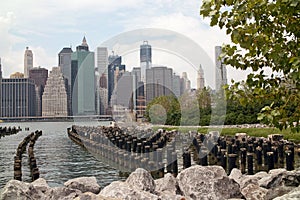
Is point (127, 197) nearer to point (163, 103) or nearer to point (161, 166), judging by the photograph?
point (161, 166)

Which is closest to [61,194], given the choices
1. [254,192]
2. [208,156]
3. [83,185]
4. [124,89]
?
[83,185]

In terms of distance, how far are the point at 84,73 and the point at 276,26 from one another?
37.9m

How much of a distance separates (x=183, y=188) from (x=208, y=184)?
0.72m

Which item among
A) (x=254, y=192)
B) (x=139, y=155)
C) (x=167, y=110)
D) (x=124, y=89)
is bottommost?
(x=139, y=155)

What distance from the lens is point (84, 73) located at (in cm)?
4425

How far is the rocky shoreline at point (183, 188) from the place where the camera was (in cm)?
977

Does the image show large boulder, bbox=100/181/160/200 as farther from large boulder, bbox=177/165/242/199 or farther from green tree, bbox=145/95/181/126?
green tree, bbox=145/95/181/126

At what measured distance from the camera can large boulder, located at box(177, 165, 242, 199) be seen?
10.7 metres

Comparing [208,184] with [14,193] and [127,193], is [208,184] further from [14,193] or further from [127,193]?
[14,193]

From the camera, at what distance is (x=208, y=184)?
35.7 ft

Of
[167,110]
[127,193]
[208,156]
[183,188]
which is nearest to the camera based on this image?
[127,193]

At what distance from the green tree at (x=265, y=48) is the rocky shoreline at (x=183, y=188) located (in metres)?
2.75

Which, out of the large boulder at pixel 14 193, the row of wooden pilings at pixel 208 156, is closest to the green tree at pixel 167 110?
the row of wooden pilings at pixel 208 156

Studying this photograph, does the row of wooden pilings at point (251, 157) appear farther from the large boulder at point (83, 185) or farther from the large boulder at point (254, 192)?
the large boulder at point (83, 185)
